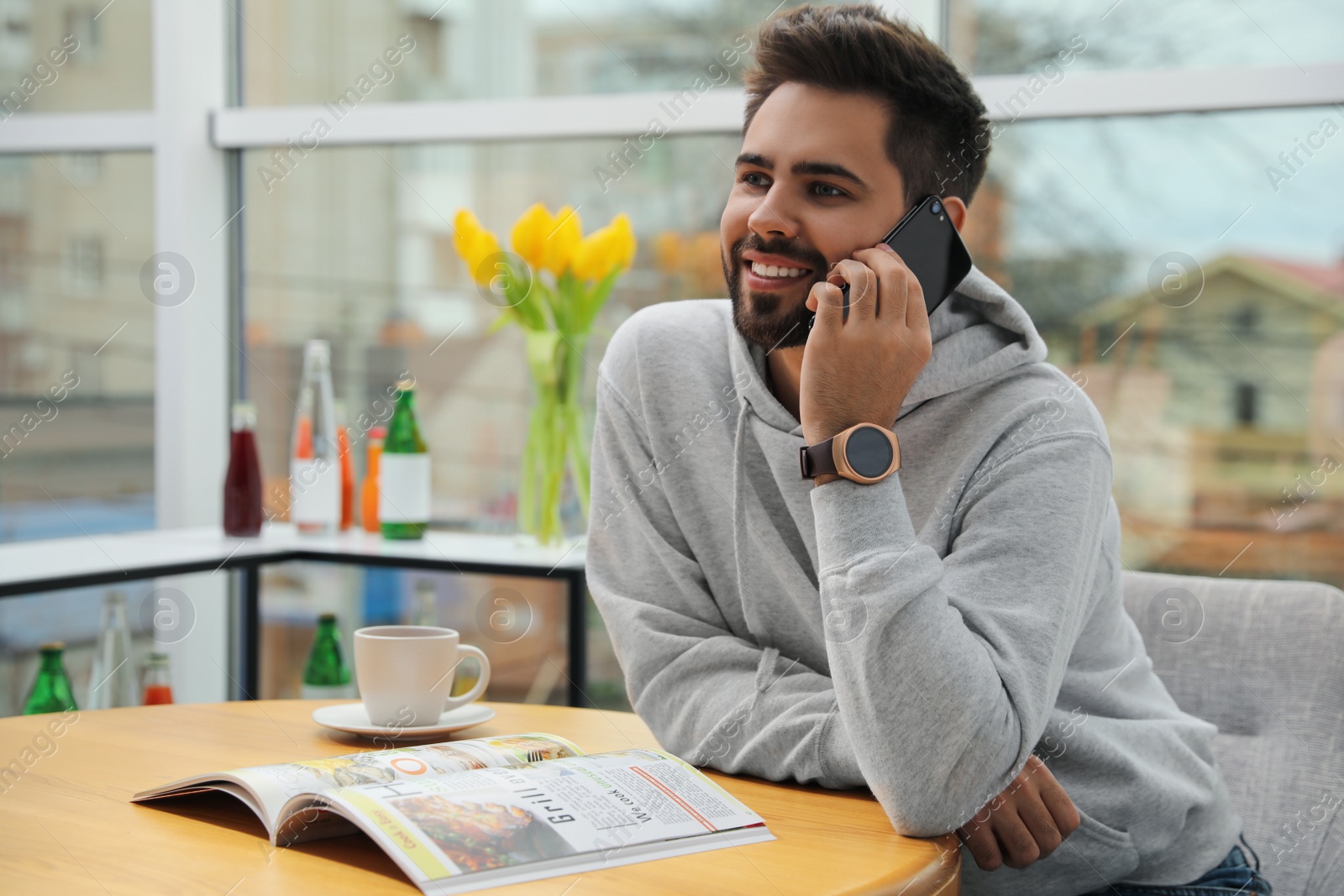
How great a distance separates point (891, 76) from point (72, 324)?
6.94ft

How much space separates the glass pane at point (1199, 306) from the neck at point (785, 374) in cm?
95

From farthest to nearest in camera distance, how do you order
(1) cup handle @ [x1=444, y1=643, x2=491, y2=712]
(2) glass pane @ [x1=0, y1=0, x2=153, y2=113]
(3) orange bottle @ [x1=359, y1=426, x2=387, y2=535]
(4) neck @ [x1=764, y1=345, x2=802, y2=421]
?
(2) glass pane @ [x1=0, y1=0, x2=153, y2=113], (3) orange bottle @ [x1=359, y1=426, x2=387, y2=535], (4) neck @ [x1=764, y1=345, x2=802, y2=421], (1) cup handle @ [x1=444, y1=643, x2=491, y2=712]

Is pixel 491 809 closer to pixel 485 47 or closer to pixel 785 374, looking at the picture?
pixel 785 374

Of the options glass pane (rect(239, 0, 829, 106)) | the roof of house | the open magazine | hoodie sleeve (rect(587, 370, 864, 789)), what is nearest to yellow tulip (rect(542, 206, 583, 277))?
glass pane (rect(239, 0, 829, 106))

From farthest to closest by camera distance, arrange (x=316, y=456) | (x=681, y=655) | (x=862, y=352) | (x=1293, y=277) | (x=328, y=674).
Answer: (x=316, y=456) < (x=328, y=674) < (x=1293, y=277) < (x=681, y=655) < (x=862, y=352)

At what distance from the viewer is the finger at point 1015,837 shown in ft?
3.47

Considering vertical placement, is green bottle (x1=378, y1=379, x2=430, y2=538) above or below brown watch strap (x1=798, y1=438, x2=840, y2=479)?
below

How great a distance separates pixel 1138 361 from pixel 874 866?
57.3 inches

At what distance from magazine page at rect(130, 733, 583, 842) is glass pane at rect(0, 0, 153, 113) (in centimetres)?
215

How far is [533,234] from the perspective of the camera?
2.22 metres

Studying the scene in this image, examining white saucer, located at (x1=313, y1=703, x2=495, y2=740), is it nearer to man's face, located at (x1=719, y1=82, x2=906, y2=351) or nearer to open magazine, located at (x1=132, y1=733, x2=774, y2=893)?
open magazine, located at (x1=132, y1=733, x2=774, y2=893)

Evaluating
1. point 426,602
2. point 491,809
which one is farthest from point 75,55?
point 491,809

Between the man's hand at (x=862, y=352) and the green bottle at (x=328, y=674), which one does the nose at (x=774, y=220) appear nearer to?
the man's hand at (x=862, y=352)

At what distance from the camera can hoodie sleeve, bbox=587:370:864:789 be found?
109cm
